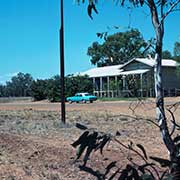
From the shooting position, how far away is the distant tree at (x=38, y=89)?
80.9 metres

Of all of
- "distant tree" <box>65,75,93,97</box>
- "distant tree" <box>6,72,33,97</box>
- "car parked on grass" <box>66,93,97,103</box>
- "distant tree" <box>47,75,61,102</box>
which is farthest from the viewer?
"distant tree" <box>6,72,33,97</box>

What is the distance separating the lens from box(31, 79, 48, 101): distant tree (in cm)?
8088

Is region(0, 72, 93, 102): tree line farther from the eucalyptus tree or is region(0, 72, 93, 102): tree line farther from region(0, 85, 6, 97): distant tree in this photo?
the eucalyptus tree

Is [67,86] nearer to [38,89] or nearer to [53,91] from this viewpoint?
[53,91]

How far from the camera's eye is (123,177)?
7.95ft

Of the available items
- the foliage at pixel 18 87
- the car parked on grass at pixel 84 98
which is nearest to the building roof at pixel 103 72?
the car parked on grass at pixel 84 98

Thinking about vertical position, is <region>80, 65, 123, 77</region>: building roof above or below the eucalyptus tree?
above

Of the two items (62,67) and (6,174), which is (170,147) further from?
(62,67)

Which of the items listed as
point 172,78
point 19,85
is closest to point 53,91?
point 172,78

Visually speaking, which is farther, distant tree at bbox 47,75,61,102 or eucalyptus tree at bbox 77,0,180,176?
distant tree at bbox 47,75,61,102

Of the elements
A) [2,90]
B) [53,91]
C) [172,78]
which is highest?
[2,90]

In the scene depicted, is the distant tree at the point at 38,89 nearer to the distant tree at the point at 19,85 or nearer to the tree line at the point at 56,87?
the tree line at the point at 56,87

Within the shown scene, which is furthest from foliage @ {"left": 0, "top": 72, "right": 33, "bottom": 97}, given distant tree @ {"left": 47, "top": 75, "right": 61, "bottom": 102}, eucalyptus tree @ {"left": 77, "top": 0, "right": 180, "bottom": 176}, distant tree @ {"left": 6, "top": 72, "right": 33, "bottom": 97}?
eucalyptus tree @ {"left": 77, "top": 0, "right": 180, "bottom": 176}

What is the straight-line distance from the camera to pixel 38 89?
82750 millimetres
